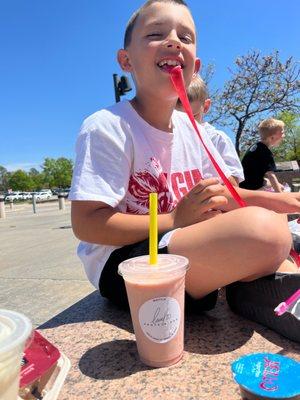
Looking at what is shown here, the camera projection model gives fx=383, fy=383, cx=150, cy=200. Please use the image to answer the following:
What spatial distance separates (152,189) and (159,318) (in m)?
0.65

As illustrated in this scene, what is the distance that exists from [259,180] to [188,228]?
3.72 m

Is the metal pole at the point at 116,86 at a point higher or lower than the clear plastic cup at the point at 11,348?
higher

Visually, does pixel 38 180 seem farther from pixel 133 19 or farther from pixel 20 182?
pixel 133 19

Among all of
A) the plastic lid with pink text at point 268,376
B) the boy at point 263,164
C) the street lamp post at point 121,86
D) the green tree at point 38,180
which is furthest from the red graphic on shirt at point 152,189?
the green tree at point 38,180

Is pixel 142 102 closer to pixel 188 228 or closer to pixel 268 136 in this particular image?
pixel 188 228

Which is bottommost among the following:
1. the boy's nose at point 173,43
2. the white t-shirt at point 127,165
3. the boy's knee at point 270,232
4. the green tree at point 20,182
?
the boy's knee at point 270,232

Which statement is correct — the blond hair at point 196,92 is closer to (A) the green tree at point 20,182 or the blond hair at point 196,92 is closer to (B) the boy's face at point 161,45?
(B) the boy's face at point 161,45

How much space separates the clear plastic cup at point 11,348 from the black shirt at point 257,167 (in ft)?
13.8

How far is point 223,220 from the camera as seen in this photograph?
3.66ft

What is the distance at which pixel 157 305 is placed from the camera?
979 mm

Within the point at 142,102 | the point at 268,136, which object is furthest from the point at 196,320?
the point at 268,136

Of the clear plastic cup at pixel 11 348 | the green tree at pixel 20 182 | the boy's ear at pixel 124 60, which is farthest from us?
the green tree at pixel 20 182

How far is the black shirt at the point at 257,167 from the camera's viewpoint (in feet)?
15.4

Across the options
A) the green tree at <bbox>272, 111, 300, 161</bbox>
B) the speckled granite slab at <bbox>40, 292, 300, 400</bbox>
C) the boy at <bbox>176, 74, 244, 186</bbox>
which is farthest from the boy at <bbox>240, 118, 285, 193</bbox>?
the green tree at <bbox>272, 111, 300, 161</bbox>
